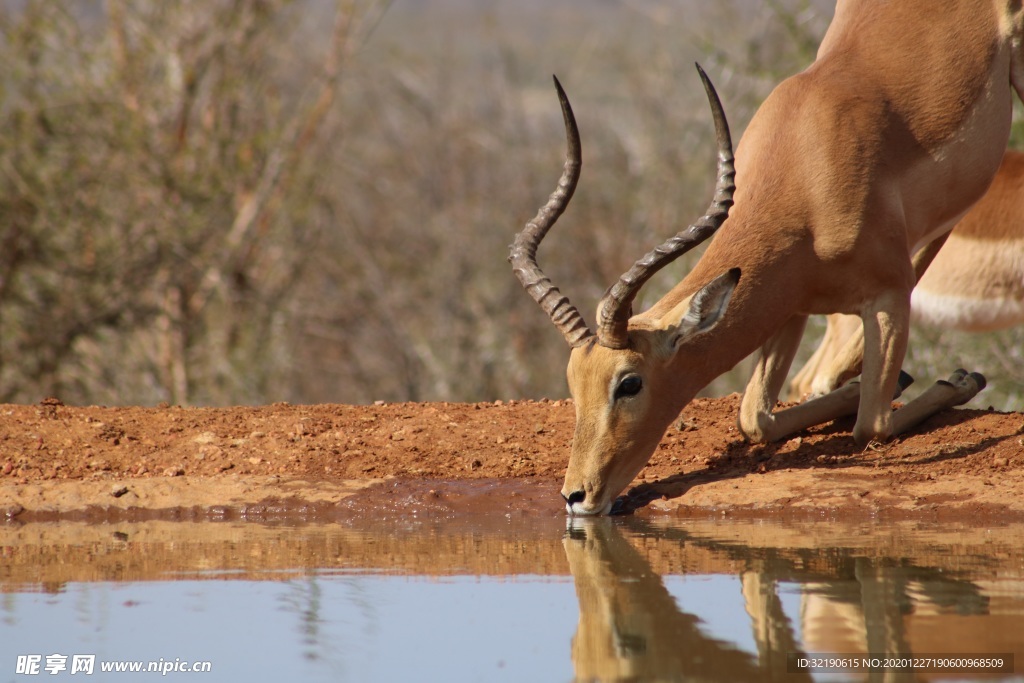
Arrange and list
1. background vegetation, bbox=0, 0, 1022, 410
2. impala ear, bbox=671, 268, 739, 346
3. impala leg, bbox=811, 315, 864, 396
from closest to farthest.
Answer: impala ear, bbox=671, 268, 739, 346
impala leg, bbox=811, 315, 864, 396
background vegetation, bbox=0, 0, 1022, 410

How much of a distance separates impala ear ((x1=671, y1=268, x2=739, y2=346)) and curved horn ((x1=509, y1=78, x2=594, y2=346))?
1.52 ft

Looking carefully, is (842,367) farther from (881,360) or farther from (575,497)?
(575,497)

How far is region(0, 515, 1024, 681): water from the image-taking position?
4.10 metres

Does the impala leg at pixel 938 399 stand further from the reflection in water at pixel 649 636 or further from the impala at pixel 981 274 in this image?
the reflection in water at pixel 649 636

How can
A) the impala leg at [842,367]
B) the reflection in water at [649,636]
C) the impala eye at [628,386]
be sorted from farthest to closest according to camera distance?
the impala leg at [842,367], the impala eye at [628,386], the reflection in water at [649,636]

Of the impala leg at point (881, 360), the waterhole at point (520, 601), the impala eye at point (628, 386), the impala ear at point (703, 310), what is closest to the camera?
the waterhole at point (520, 601)

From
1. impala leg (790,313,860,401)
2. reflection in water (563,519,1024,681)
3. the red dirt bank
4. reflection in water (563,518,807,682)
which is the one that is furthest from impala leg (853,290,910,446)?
reflection in water (563,518,807,682)

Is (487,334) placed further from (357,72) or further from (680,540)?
(680,540)

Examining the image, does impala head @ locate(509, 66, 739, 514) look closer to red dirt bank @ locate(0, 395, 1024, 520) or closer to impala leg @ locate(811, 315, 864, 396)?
red dirt bank @ locate(0, 395, 1024, 520)

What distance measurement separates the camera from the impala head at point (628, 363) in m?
6.46

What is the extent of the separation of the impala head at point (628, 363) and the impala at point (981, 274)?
2781 millimetres

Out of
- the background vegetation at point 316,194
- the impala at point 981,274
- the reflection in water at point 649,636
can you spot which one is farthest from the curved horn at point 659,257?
the background vegetation at point 316,194

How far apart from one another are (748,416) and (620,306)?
58.8 inches

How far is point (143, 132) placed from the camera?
16453mm
